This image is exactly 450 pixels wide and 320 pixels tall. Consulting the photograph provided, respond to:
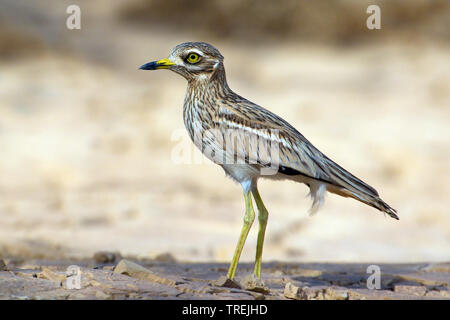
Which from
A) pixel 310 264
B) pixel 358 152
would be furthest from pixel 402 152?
pixel 310 264

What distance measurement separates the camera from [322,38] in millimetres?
12055

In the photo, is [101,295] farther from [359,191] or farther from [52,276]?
[359,191]

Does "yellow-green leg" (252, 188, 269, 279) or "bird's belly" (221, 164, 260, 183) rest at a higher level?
"bird's belly" (221, 164, 260, 183)

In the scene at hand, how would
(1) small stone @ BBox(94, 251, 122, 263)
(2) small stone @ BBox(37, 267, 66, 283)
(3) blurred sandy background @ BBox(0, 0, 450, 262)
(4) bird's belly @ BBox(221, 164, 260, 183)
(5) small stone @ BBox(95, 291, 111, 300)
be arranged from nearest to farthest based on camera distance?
(5) small stone @ BBox(95, 291, 111, 300), (2) small stone @ BBox(37, 267, 66, 283), (4) bird's belly @ BBox(221, 164, 260, 183), (1) small stone @ BBox(94, 251, 122, 263), (3) blurred sandy background @ BBox(0, 0, 450, 262)

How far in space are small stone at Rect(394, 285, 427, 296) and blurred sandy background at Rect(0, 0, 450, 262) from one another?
2.67 meters

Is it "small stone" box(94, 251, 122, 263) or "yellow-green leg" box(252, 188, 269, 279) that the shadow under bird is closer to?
"yellow-green leg" box(252, 188, 269, 279)

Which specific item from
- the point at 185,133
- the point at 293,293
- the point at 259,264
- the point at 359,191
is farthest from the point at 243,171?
the point at 185,133

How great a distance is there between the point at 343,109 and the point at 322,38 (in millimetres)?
1522

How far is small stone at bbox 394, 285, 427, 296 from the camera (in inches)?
169

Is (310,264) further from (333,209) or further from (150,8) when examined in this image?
(150,8)

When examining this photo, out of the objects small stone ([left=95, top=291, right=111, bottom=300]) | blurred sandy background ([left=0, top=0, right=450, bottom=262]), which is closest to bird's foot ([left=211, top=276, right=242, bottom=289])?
small stone ([left=95, top=291, right=111, bottom=300])

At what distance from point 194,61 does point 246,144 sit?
2.16 feet

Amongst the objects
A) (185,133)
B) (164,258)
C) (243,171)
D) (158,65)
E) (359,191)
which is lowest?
(164,258)

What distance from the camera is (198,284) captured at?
3.80m
